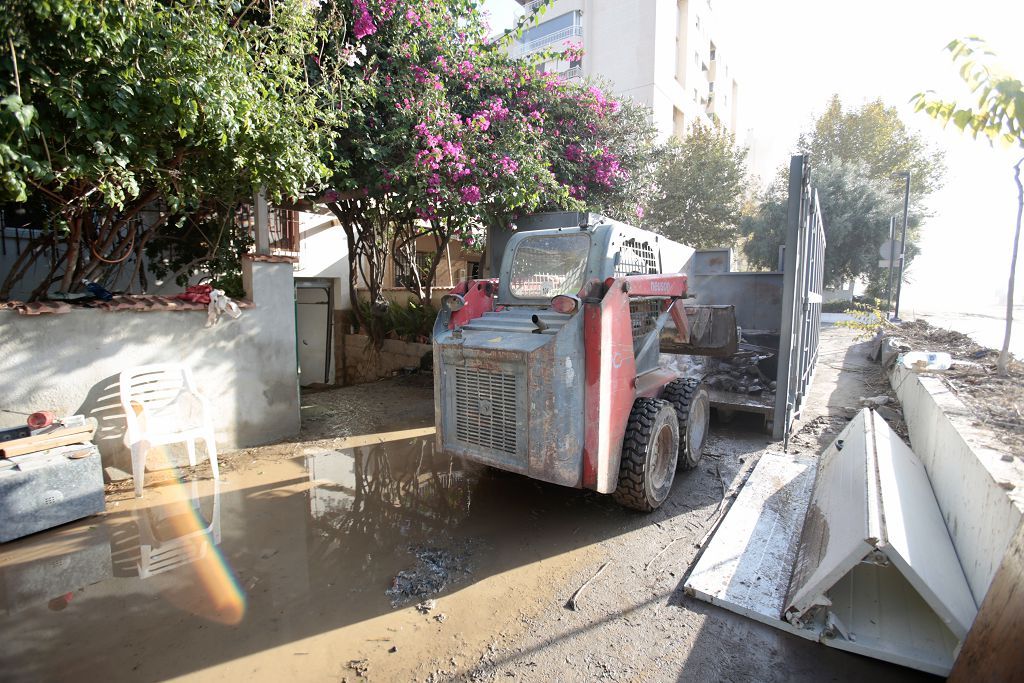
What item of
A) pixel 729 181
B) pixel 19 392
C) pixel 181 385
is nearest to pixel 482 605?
pixel 181 385

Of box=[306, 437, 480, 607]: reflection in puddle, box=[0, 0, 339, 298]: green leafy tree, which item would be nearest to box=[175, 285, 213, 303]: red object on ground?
box=[0, 0, 339, 298]: green leafy tree

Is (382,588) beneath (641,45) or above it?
beneath

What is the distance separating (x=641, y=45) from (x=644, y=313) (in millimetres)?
22703

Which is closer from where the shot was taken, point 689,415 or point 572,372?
point 572,372

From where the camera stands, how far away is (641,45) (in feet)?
73.3

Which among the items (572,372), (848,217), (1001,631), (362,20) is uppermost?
(362,20)

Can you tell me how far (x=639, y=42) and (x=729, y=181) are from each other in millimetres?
8982

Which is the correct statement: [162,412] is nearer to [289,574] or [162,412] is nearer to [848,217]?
[289,574]

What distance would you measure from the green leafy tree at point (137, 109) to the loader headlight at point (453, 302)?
2.14 metres

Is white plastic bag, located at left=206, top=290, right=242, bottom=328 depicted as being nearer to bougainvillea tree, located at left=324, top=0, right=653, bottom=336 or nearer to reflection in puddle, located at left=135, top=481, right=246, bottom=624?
reflection in puddle, located at left=135, top=481, right=246, bottom=624

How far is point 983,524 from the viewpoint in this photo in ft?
8.38

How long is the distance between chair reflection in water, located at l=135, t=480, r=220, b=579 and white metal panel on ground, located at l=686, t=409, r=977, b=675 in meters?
3.32

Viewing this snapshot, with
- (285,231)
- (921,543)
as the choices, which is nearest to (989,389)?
(921,543)

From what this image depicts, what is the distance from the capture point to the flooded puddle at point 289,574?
7.98 feet
